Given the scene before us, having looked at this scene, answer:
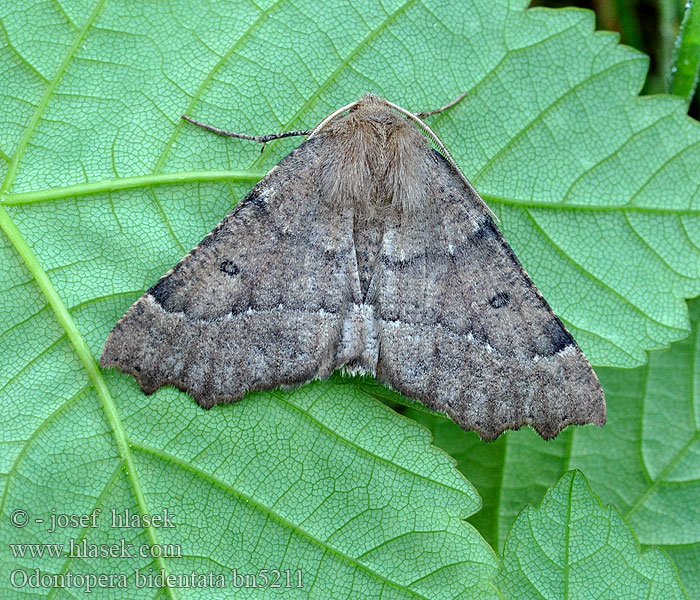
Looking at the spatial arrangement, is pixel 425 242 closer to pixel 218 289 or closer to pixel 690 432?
pixel 218 289

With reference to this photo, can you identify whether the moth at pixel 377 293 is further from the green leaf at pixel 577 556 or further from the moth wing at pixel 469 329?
the green leaf at pixel 577 556

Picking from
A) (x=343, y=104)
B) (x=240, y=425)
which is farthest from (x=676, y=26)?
(x=240, y=425)

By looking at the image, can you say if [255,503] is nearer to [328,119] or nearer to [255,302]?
[255,302]

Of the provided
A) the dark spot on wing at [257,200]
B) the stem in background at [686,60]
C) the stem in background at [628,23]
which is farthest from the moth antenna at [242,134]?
the stem in background at [628,23]

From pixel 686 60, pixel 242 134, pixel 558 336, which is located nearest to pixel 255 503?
pixel 558 336

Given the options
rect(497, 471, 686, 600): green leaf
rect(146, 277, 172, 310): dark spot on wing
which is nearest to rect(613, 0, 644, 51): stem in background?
rect(497, 471, 686, 600): green leaf
